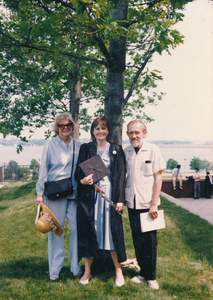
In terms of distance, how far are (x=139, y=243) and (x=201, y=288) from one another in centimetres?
93

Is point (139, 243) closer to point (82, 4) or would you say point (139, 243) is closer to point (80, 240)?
point (80, 240)

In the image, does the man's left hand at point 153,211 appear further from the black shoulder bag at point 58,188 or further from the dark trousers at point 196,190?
the dark trousers at point 196,190

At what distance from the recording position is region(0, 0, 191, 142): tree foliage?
14.4 feet

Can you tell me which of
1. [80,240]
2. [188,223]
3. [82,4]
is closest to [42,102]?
[188,223]

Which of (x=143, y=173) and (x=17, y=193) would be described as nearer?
(x=143, y=173)

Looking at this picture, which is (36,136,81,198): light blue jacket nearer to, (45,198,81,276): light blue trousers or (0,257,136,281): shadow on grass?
(45,198,81,276): light blue trousers

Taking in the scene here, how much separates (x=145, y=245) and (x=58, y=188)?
1246mm

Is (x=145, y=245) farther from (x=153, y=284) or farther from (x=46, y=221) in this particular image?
(x=46, y=221)

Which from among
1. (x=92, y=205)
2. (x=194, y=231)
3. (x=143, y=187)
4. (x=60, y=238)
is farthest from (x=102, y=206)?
(x=194, y=231)

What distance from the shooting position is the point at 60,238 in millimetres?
3889

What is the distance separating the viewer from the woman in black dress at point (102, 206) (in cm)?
351

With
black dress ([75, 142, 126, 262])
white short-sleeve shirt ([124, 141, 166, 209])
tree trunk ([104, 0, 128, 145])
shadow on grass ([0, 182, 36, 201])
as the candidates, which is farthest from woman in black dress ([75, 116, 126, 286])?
shadow on grass ([0, 182, 36, 201])

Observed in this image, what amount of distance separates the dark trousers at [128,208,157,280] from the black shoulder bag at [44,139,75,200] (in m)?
0.81

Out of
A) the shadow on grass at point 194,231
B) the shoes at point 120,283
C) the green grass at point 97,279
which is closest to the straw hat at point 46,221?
the green grass at point 97,279
